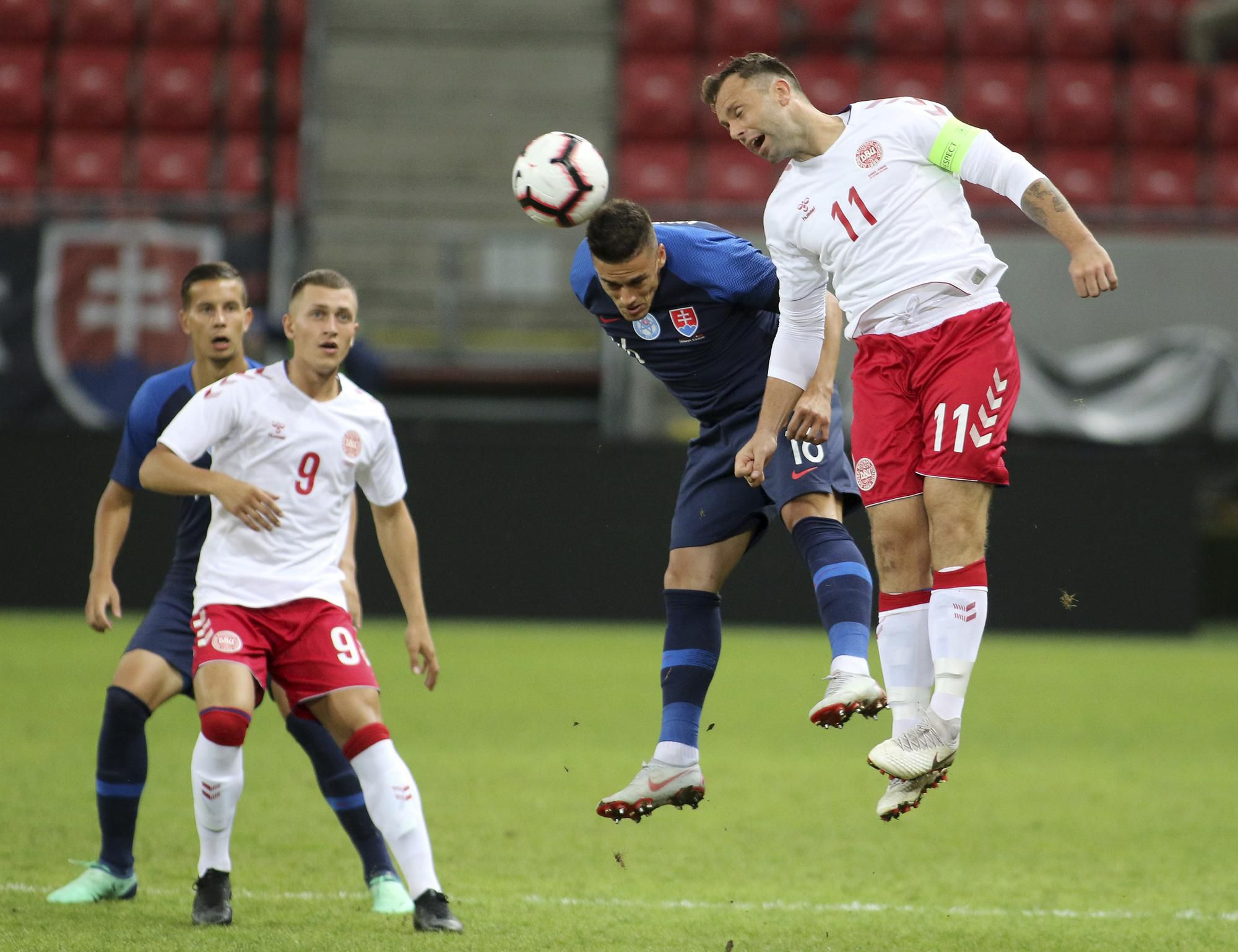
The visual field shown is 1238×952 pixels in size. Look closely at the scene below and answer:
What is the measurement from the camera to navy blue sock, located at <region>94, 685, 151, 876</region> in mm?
5605

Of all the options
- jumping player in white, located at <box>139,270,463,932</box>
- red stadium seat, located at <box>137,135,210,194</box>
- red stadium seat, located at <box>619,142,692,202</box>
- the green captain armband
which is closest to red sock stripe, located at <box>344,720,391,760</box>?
jumping player in white, located at <box>139,270,463,932</box>

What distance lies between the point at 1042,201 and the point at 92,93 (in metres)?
14.4

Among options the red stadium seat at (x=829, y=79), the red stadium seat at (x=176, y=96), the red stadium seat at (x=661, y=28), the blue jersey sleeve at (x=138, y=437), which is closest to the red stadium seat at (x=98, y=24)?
the red stadium seat at (x=176, y=96)

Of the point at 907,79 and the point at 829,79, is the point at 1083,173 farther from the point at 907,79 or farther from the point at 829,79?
the point at 829,79

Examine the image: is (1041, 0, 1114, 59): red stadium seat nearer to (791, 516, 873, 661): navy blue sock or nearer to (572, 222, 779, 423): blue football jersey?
(572, 222, 779, 423): blue football jersey

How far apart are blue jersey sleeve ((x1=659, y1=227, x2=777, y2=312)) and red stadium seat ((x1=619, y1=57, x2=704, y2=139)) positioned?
11.7m

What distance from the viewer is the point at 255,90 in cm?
1686

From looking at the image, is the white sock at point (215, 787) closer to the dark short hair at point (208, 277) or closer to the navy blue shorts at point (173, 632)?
the navy blue shorts at point (173, 632)

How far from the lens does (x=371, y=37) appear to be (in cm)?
1772

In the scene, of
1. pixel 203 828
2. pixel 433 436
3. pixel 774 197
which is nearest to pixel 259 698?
pixel 203 828

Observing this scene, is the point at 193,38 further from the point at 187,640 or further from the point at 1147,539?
the point at 187,640

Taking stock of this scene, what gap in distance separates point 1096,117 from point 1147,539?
224 inches

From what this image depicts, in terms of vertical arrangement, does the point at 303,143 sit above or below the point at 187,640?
above

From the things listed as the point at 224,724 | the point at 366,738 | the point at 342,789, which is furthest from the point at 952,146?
the point at 342,789
